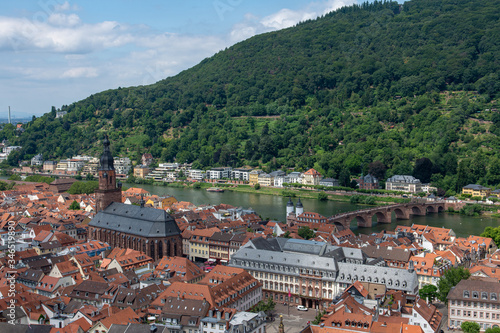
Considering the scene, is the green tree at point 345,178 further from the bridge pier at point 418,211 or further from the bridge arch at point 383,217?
the bridge arch at point 383,217

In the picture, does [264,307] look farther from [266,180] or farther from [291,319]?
[266,180]

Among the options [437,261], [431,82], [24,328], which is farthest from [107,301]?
[431,82]

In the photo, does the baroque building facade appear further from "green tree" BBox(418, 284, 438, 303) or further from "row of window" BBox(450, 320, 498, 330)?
"row of window" BBox(450, 320, 498, 330)

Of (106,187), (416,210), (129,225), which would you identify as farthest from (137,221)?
(416,210)

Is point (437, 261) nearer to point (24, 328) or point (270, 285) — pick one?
point (270, 285)

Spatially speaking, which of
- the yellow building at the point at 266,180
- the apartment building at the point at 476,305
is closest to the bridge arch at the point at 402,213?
the yellow building at the point at 266,180
